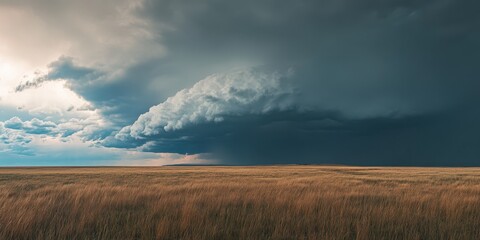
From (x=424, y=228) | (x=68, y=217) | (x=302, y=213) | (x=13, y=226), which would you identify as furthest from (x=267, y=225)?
(x=13, y=226)

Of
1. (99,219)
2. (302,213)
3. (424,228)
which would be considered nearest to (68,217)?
(99,219)

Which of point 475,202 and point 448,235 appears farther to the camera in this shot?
point 475,202

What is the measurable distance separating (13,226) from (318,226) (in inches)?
254

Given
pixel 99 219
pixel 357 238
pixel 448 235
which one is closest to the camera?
pixel 357 238

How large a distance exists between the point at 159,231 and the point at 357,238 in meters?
3.79

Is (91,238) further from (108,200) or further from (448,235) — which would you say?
(448,235)

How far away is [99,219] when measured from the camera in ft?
25.7

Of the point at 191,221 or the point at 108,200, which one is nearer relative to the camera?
the point at 191,221

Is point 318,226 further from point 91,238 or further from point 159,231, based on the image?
point 91,238

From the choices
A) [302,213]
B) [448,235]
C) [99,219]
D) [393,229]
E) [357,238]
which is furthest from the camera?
[302,213]

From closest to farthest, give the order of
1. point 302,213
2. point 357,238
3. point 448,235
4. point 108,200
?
point 357,238 < point 448,235 < point 302,213 < point 108,200

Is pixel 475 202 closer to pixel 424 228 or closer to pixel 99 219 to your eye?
pixel 424 228

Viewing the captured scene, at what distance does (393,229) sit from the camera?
7062 millimetres

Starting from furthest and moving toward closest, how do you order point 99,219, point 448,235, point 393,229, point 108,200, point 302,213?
point 108,200 → point 302,213 → point 99,219 → point 393,229 → point 448,235
